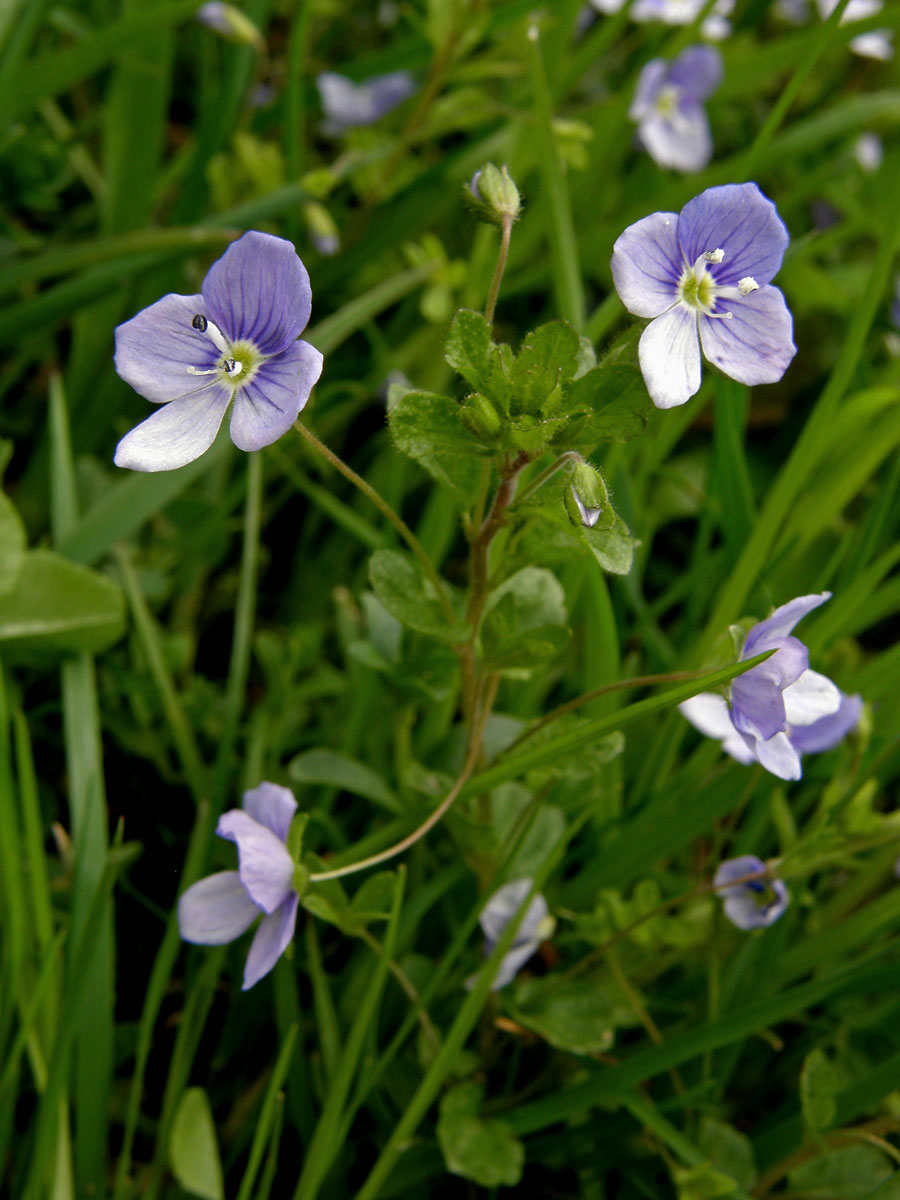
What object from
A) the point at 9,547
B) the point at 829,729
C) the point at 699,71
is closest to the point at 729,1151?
the point at 829,729

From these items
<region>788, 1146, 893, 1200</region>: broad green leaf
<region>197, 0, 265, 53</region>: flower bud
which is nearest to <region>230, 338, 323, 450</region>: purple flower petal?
<region>788, 1146, 893, 1200</region>: broad green leaf

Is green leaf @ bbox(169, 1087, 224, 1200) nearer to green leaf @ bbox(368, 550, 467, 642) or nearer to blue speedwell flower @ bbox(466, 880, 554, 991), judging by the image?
blue speedwell flower @ bbox(466, 880, 554, 991)

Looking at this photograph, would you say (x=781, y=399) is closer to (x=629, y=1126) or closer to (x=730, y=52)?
(x=730, y=52)

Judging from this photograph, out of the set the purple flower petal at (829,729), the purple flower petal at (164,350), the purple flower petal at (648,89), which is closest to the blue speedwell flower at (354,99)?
the purple flower petal at (648,89)

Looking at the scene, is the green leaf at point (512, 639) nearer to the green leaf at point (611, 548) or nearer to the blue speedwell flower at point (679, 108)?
the green leaf at point (611, 548)

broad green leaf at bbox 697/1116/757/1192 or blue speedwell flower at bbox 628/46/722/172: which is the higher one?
blue speedwell flower at bbox 628/46/722/172

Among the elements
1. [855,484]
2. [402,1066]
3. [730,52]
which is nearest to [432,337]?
[855,484]
